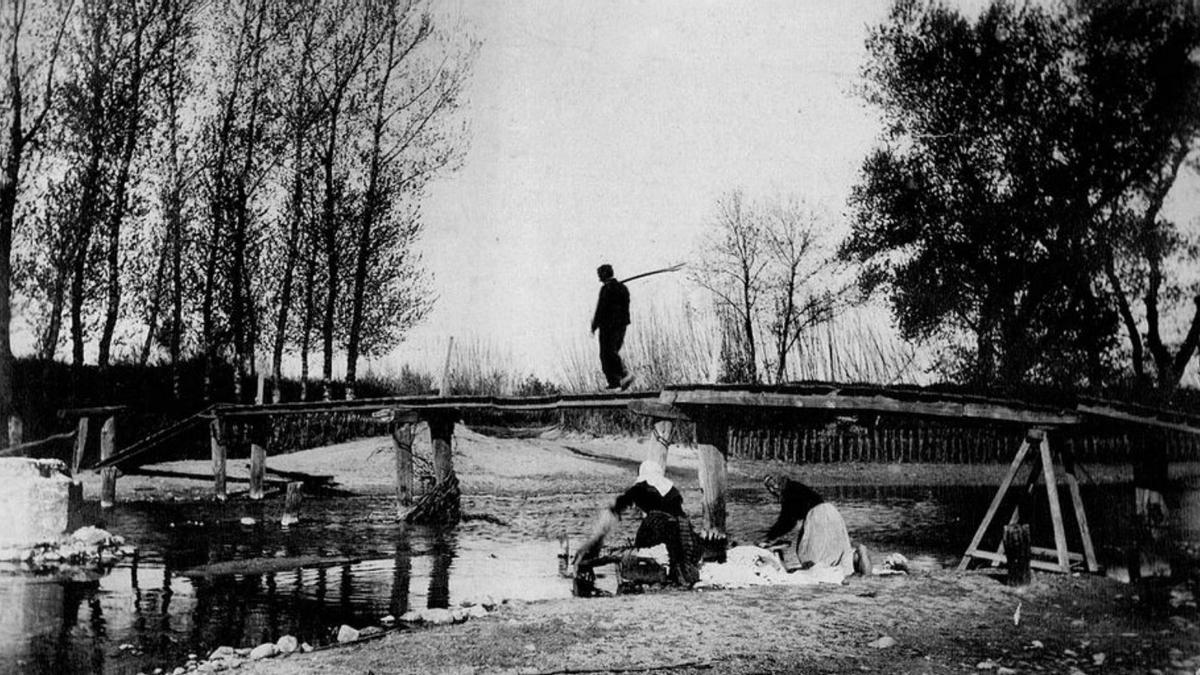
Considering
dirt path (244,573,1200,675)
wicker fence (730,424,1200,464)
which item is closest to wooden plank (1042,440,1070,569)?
dirt path (244,573,1200,675)

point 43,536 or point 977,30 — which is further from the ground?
point 977,30

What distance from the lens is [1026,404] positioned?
11.7m

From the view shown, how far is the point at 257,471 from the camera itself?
70.7ft

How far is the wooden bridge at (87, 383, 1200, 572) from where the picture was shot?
11.5m

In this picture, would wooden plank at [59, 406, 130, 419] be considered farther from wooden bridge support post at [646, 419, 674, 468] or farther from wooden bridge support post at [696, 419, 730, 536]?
wooden bridge support post at [696, 419, 730, 536]

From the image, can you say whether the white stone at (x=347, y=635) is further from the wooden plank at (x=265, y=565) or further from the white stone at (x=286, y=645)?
the wooden plank at (x=265, y=565)

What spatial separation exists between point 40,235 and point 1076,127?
2330 cm

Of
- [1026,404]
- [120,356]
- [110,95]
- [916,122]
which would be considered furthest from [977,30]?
[120,356]

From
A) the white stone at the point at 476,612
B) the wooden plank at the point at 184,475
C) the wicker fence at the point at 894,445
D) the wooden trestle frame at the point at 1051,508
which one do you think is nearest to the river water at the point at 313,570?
the wooden trestle frame at the point at 1051,508

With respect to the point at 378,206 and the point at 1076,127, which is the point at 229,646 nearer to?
the point at 1076,127

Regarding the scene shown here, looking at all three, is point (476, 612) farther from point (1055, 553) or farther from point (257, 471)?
point (257, 471)

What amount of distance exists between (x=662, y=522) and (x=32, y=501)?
7.55 meters

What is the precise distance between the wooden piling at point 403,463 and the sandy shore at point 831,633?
30.5 feet

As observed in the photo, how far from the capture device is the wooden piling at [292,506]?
1741 cm
